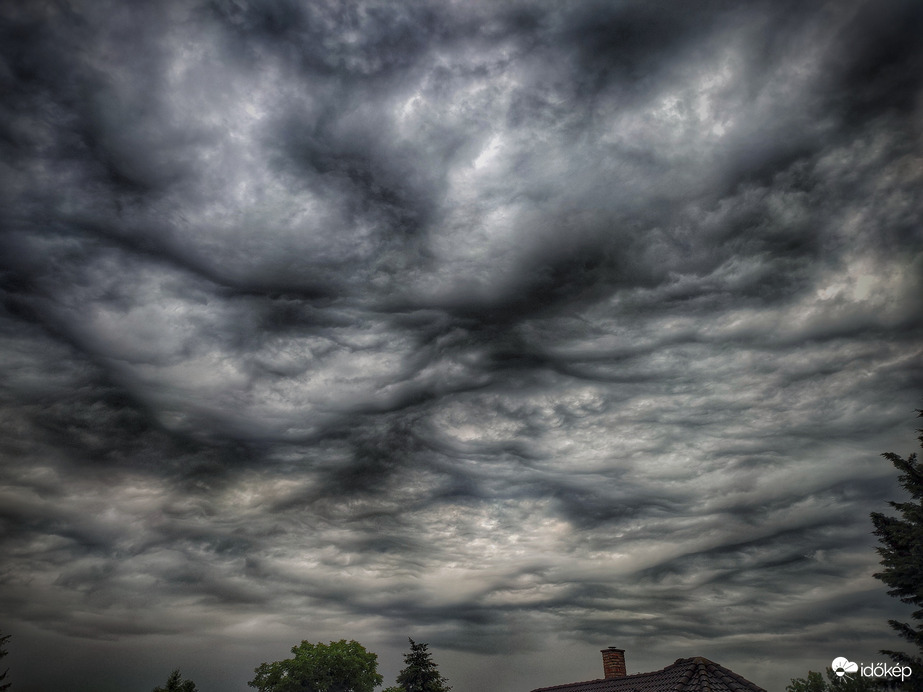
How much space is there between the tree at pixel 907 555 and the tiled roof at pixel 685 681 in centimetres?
792

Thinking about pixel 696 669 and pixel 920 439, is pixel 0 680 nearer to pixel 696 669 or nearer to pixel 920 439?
pixel 696 669

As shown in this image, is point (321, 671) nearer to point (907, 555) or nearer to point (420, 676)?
point (420, 676)

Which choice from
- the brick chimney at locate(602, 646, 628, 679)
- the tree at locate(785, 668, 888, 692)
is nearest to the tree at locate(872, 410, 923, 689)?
the tree at locate(785, 668, 888, 692)

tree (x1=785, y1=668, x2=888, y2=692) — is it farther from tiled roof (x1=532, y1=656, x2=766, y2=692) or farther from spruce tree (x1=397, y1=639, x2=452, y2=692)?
spruce tree (x1=397, y1=639, x2=452, y2=692)

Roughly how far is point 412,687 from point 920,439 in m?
43.1

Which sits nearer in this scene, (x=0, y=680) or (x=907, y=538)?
(x=907, y=538)

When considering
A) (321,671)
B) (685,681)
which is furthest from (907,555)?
(321,671)

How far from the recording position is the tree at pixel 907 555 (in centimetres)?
2880

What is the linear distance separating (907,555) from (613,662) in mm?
17167

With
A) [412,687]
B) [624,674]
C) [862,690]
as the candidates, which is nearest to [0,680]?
[412,687]

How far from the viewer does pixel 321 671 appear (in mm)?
72375

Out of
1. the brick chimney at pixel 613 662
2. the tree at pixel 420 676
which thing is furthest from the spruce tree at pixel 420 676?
the brick chimney at pixel 613 662

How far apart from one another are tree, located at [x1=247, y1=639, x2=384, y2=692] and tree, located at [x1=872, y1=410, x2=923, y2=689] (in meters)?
61.1

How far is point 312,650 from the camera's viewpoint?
74688 mm
